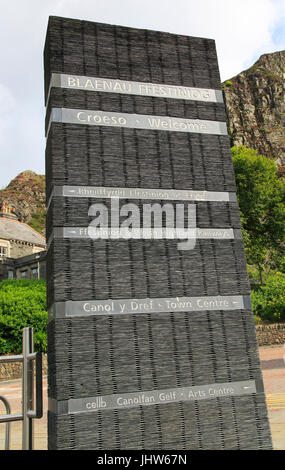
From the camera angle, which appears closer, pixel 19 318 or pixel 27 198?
pixel 19 318

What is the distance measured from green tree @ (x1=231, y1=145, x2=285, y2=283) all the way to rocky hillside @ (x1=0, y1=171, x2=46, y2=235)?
239ft

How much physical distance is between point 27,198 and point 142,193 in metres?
118

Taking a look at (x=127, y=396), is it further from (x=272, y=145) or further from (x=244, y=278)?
(x=272, y=145)

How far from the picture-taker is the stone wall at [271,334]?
1213 inches

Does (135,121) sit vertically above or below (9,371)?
below

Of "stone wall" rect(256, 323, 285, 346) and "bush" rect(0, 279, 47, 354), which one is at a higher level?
A: "bush" rect(0, 279, 47, 354)

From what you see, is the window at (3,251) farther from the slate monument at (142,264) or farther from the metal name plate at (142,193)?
the metal name plate at (142,193)

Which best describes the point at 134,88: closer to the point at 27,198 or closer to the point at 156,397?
the point at 156,397

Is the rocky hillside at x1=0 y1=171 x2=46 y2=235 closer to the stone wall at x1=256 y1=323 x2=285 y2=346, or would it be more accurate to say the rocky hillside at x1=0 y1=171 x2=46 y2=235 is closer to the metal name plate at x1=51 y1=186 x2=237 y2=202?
the stone wall at x1=256 y1=323 x2=285 y2=346

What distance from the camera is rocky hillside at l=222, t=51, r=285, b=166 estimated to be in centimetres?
9594

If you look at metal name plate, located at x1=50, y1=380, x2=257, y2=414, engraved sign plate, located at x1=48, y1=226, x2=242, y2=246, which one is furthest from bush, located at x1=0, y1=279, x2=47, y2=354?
metal name plate, located at x1=50, y1=380, x2=257, y2=414

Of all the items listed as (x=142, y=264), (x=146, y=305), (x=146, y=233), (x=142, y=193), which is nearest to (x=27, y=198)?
(x=142, y=193)

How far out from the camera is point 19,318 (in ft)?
102

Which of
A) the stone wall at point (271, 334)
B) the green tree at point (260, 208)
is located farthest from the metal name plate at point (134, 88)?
the green tree at point (260, 208)
